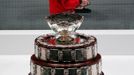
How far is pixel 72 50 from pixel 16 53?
2.50ft

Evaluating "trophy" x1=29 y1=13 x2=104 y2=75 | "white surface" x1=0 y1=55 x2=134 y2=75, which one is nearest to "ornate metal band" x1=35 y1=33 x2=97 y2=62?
"trophy" x1=29 y1=13 x2=104 y2=75

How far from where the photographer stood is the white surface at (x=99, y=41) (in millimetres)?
1573

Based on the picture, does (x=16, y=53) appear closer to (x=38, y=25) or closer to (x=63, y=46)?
(x=38, y=25)

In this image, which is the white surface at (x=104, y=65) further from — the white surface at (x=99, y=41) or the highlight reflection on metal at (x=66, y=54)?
the highlight reflection on metal at (x=66, y=54)

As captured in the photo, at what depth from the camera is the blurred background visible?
5.41ft

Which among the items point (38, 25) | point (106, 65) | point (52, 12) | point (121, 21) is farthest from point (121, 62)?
point (52, 12)

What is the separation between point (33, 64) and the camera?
94 cm

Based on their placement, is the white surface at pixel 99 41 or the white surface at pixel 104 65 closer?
the white surface at pixel 104 65

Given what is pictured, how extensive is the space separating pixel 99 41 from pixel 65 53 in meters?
0.70

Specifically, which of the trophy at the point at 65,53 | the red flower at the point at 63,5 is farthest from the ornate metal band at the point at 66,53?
the red flower at the point at 63,5

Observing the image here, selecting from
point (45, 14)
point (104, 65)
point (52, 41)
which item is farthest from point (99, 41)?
point (52, 41)

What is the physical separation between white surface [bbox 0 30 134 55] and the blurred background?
0.20 feet

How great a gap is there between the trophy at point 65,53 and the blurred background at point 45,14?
2.24ft

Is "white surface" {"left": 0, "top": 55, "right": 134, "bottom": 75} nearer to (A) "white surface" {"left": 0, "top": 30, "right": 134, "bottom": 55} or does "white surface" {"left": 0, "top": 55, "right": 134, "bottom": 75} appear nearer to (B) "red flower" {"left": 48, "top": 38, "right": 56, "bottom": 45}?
(A) "white surface" {"left": 0, "top": 30, "right": 134, "bottom": 55}
